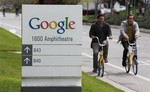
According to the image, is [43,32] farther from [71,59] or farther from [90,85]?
[90,85]

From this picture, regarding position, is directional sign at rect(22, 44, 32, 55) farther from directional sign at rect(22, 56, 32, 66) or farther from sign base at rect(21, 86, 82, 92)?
sign base at rect(21, 86, 82, 92)

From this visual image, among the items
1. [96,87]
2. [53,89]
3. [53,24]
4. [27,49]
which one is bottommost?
[96,87]

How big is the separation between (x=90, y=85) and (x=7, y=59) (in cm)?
531

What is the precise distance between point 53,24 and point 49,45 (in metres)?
0.32

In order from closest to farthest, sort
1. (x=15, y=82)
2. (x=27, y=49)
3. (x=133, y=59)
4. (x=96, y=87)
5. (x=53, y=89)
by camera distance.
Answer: (x=27, y=49)
(x=53, y=89)
(x=15, y=82)
(x=96, y=87)
(x=133, y=59)

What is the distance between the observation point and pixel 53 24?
309 inches

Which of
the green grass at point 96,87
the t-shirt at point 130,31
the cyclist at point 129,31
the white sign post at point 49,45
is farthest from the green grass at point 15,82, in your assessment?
the t-shirt at point 130,31

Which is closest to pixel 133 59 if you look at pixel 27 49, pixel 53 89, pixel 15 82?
pixel 15 82

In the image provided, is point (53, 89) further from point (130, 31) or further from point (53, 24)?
point (130, 31)

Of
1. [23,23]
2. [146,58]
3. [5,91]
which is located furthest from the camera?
[146,58]

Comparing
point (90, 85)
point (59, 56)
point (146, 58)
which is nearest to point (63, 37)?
point (59, 56)

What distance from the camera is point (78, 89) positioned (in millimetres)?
7984

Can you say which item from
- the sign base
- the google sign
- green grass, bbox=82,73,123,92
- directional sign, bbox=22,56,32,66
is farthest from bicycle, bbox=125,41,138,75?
directional sign, bbox=22,56,32,66

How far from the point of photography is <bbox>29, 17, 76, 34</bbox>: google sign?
7801 millimetres
